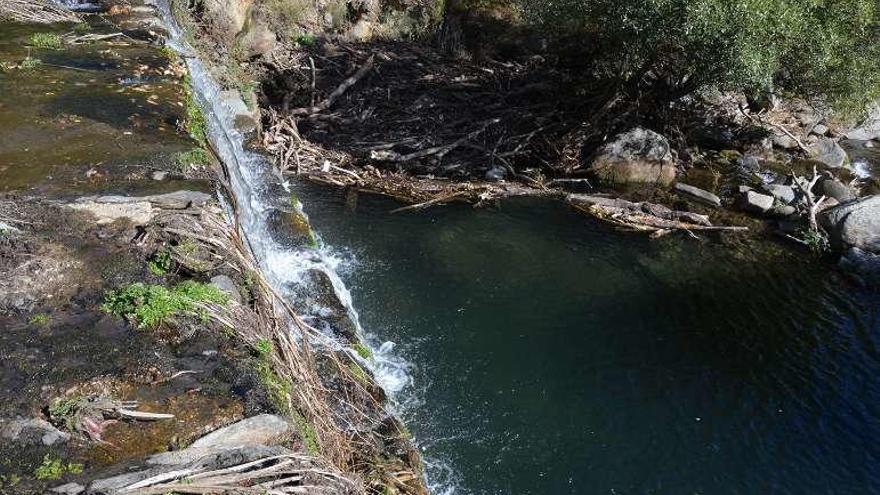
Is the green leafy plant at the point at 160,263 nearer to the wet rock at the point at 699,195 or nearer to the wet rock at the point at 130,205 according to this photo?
the wet rock at the point at 130,205

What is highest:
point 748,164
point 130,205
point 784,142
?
point 130,205

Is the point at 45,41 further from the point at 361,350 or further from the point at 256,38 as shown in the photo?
the point at 361,350

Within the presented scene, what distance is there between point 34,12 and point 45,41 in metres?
2.13

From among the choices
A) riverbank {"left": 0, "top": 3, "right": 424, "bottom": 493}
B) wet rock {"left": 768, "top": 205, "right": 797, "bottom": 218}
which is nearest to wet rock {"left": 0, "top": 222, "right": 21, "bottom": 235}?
riverbank {"left": 0, "top": 3, "right": 424, "bottom": 493}

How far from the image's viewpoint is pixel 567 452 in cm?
941

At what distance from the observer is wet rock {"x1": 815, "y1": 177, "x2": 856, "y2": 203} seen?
58.7 ft

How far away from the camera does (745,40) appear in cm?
1434

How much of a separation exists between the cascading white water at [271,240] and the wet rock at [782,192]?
11.7 meters

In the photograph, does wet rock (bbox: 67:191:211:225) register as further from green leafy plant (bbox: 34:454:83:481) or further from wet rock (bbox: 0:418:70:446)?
green leafy plant (bbox: 34:454:83:481)

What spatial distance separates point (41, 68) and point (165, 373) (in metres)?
8.37

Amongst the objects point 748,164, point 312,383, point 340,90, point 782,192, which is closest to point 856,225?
point 782,192

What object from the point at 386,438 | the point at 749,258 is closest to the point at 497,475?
the point at 386,438

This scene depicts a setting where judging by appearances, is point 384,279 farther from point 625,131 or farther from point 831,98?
point 831,98

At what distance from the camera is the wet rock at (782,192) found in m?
17.5
